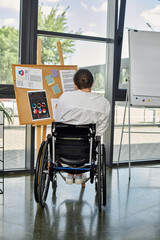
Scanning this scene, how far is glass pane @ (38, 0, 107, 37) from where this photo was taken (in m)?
4.13

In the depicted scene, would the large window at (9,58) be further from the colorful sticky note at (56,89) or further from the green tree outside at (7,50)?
the colorful sticky note at (56,89)

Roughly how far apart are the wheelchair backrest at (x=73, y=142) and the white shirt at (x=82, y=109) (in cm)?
12

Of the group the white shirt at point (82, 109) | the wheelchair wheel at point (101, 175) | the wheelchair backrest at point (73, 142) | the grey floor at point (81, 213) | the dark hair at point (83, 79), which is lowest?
the grey floor at point (81, 213)

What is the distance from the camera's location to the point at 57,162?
288 cm

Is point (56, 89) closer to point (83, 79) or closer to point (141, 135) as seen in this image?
point (83, 79)

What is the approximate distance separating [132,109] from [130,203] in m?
2.02

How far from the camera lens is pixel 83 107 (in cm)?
281

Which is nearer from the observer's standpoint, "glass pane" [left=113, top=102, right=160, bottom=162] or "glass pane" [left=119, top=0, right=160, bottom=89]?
"glass pane" [left=119, top=0, right=160, bottom=89]

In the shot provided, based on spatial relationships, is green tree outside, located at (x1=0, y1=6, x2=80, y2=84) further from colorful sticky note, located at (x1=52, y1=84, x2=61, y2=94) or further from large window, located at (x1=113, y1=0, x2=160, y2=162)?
large window, located at (x1=113, y1=0, x2=160, y2=162)

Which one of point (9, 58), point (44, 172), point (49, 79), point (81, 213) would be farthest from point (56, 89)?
point (81, 213)

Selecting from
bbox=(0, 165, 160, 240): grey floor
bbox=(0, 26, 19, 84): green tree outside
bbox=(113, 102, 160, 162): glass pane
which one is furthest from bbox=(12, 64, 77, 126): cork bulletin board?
bbox=(113, 102, 160, 162): glass pane

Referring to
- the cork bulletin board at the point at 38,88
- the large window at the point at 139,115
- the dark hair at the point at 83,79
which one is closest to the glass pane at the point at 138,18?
the large window at the point at 139,115

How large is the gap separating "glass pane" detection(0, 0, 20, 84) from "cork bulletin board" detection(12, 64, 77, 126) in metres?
0.58

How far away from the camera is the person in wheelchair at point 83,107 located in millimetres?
2805
